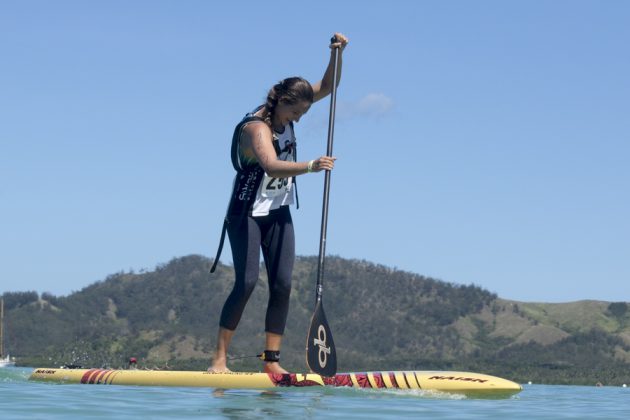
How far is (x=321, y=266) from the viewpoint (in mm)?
11055

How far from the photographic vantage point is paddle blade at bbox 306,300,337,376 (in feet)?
34.1

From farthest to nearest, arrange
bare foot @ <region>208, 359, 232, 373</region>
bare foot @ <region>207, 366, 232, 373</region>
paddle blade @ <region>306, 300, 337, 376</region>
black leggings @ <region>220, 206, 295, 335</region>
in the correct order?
1. bare foot @ <region>208, 359, 232, 373</region>
2. bare foot @ <region>207, 366, 232, 373</region>
3. black leggings @ <region>220, 206, 295, 335</region>
4. paddle blade @ <region>306, 300, 337, 376</region>

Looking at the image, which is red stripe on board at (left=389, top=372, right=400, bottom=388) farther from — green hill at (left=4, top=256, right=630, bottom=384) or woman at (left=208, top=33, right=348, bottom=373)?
green hill at (left=4, top=256, right=630, bottom=384)

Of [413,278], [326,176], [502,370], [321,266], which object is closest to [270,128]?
[326,176]

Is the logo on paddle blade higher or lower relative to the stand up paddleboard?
higher

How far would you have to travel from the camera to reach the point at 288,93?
10648mm

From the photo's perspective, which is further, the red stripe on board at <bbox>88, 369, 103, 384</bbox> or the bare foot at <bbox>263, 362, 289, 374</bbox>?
the red stripe on board at <bbox>88, 369, 103, 384</bbox>

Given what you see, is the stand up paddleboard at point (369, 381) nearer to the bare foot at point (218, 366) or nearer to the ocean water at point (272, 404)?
the ocean water at point (272, 404)

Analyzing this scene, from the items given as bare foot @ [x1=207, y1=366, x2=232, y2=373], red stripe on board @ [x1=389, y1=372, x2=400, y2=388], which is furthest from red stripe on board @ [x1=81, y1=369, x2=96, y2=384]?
red stripe on board @ [x1=389, y1=372, x2=400, y2=388]

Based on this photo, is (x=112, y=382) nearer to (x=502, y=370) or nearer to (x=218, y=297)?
(x=502, y=370)

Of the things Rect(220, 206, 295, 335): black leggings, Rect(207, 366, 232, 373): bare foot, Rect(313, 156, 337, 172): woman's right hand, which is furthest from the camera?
Rect(207, 366, 232, 373): bare foot

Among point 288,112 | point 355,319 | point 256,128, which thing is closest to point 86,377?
point 256,128

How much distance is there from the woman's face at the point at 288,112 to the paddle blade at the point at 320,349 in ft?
6.08

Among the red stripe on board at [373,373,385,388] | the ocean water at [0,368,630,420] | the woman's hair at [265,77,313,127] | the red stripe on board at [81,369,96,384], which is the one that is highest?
the woman's hair at [265,77,313,127]
